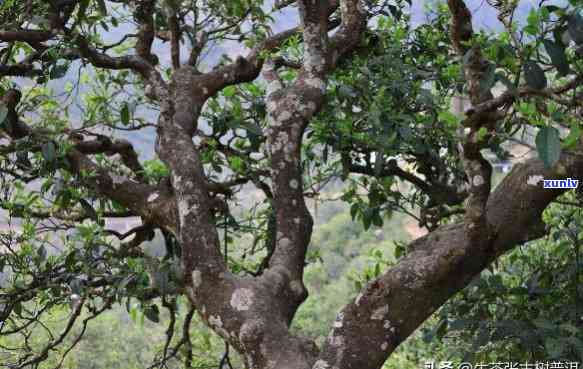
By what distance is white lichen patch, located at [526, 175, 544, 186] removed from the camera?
5.35 feet

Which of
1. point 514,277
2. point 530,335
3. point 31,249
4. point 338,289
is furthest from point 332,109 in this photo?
point 338,289

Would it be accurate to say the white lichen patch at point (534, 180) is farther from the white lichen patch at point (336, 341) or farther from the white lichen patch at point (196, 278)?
the white lichen patch at point (196, 278)

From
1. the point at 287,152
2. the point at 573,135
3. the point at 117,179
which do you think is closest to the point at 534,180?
the point at 573,135

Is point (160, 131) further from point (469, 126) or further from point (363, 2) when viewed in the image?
point (469, 126)

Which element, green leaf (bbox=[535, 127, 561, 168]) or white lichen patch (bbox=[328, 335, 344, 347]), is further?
white lichen patch (bbox=[328, 335, 344, 347])

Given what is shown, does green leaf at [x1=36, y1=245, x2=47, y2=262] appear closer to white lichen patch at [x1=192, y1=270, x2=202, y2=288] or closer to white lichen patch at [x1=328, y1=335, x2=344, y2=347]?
white lichen patch at [x1=192, y1=270, x2=202, y2=288]

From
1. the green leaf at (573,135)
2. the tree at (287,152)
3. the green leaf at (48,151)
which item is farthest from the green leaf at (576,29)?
the green leaf at (48,151)

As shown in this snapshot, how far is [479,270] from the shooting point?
5.64ft

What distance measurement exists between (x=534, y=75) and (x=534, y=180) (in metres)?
0.43

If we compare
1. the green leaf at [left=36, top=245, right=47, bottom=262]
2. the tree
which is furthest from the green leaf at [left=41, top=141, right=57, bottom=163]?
the green leaf at [left=36, top=245, right=47, bottom=262]

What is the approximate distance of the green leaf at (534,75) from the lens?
1.27 meters

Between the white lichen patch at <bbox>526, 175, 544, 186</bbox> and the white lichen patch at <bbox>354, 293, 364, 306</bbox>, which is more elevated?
the white lichen patch at <bbox>526, 175, 544, 186</bbox>

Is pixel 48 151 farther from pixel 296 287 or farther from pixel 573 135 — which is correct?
pixel 573 135

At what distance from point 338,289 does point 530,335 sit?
8.37 meters
